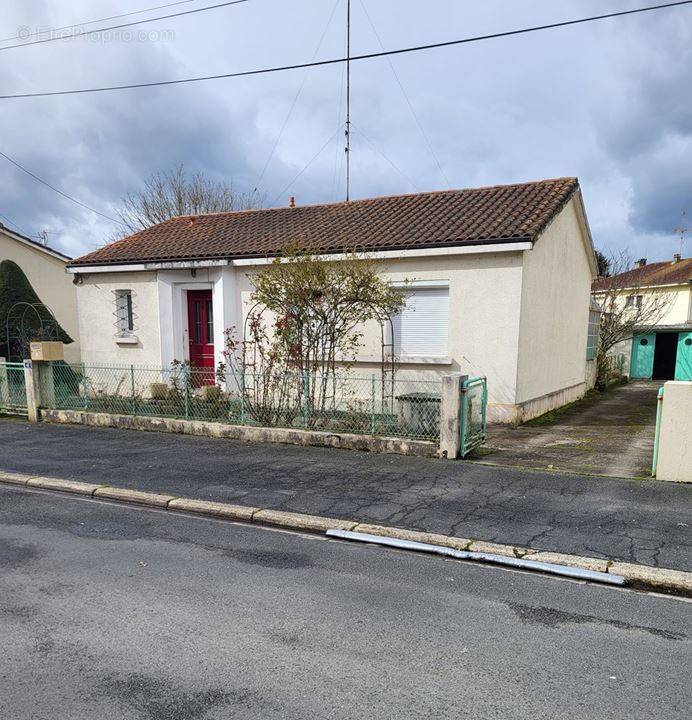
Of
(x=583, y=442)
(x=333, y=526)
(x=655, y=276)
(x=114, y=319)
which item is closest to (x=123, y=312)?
(x=114, y=319)

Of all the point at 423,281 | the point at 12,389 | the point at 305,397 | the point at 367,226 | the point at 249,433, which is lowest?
the point at 249,433

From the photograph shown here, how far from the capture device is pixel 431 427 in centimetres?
781

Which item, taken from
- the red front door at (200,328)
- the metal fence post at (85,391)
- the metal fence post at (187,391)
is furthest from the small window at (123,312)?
the metal fence post at (187,391)

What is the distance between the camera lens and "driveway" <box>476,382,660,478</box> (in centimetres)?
712

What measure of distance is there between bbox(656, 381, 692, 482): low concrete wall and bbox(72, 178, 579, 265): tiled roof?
4.14 metres

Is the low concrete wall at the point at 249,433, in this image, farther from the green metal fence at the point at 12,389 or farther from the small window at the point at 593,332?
the small window at the point at 593,332

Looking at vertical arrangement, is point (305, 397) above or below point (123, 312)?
below

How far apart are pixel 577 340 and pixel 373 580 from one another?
40.4 ft

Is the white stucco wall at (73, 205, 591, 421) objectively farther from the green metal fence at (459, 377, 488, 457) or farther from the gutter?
the green metal fence at (459, 377, 488, 457)

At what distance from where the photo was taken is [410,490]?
6180 mm

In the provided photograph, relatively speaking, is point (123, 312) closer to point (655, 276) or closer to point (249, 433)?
point (249, 433)

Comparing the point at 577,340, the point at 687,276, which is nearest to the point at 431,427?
the point at 577,340

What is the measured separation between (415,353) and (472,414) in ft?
9.75

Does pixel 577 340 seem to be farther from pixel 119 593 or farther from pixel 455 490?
pixel 119 593
